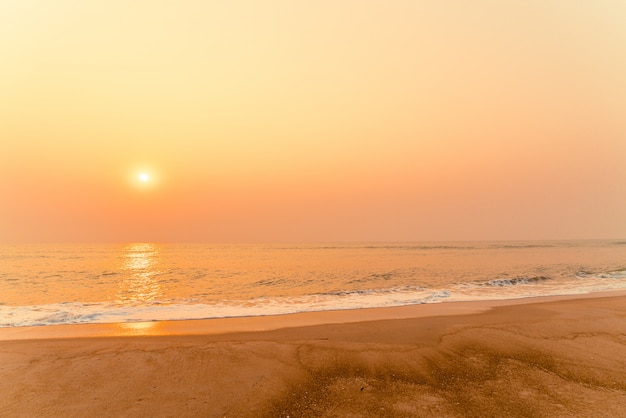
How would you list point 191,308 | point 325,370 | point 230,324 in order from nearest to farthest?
point 325,370 < point 230,324 < point 191,308

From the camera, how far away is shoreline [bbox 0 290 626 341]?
12578mm

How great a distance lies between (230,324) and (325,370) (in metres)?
7.08

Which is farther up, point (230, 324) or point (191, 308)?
point (230, 324)

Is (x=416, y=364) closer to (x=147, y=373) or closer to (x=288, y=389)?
(x=288, y=389)

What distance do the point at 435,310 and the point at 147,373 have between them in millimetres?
13420

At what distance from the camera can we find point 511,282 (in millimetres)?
30203

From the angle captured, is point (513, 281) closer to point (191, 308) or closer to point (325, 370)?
point (191, 308)

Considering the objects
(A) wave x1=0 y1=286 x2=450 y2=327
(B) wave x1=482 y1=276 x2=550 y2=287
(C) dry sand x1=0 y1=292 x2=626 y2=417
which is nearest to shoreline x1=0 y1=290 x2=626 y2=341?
(C) dry sand x1=0 y1=292 x2=626 y2=417

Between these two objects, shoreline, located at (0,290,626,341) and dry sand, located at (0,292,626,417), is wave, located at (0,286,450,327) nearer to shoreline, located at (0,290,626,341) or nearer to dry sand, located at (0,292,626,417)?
shoreline, located at (0,290,626,341)

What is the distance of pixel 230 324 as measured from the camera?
46.6ft

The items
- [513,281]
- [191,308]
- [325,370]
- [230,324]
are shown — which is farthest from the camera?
[513,281]

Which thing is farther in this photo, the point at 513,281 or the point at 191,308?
the point at 513,281

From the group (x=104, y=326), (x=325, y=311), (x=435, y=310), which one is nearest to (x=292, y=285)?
(x=325, y=311)

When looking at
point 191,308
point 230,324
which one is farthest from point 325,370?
point 191,308
